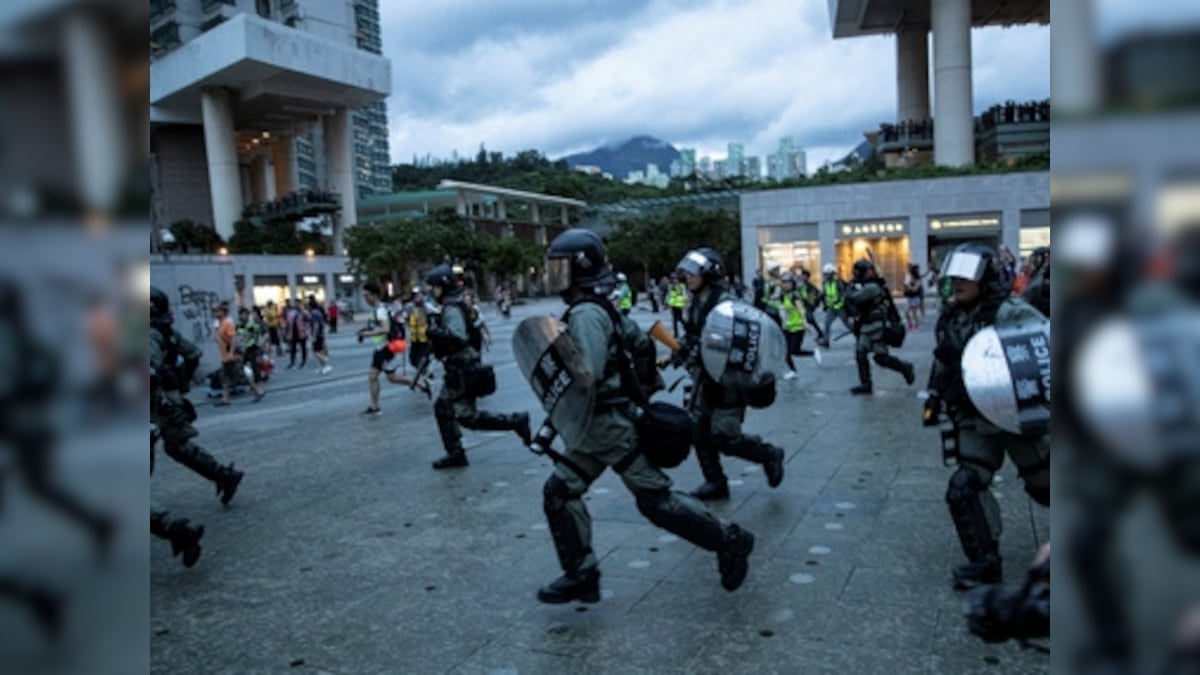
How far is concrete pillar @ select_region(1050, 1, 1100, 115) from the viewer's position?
2.29 feet

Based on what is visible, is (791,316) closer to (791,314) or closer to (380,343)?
(791,314)

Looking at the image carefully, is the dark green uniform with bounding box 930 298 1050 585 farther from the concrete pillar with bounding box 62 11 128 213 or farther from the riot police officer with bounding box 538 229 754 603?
the concrete pillar with bounding box 62 11 128 213

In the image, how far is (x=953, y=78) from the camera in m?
36.1

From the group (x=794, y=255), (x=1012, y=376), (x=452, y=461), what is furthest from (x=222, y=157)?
(x=1012, y=376)

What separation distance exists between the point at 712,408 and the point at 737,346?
587 millimetres

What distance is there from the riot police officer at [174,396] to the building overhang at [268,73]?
45.0 metres

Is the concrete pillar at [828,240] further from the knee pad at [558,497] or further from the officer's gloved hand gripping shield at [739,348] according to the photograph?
the knee pad at [558,497]

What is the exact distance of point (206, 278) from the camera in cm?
1541

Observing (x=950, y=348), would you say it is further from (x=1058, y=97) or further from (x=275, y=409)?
(x=275, y=409)

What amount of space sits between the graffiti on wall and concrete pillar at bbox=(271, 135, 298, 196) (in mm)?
50314

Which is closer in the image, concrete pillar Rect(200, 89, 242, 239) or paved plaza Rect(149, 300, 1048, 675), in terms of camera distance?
paved plaza Rect(149, 300, 1048, 675)

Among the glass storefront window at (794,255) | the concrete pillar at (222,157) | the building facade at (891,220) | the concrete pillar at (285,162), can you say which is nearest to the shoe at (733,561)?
the building facade at (891,220)

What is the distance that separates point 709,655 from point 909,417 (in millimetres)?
5624

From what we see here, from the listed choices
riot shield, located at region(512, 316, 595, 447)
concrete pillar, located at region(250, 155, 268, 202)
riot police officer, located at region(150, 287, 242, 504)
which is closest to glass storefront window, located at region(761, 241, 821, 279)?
riot police officer, located at region(150, 287, 242, 504)
